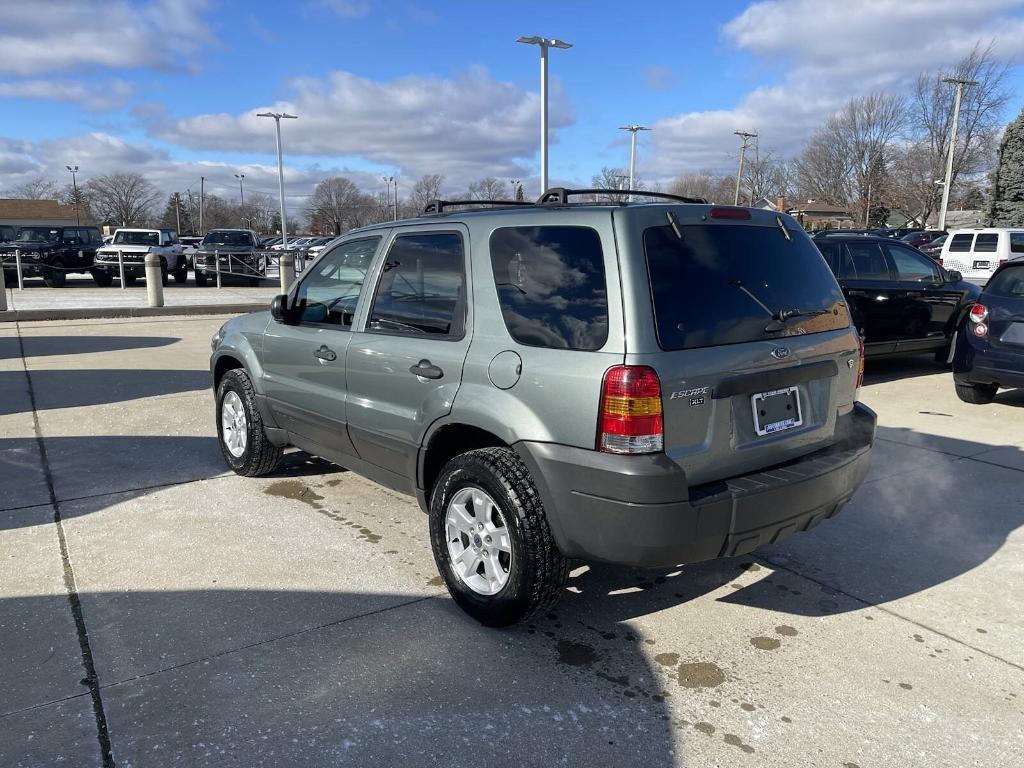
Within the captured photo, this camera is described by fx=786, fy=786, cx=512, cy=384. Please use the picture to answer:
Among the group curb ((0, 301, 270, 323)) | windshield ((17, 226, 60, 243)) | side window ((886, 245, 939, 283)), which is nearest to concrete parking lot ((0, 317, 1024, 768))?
side window ((886, 245, 939, 283))

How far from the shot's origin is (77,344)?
11641 millimetres

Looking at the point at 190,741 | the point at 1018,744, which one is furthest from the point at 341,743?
the point at 1018,744

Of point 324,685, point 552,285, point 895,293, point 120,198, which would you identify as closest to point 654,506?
point 552,285

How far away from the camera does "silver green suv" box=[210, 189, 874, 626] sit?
2891 mm

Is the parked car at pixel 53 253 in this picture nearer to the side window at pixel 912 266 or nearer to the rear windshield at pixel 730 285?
the side window at pixel 912 266

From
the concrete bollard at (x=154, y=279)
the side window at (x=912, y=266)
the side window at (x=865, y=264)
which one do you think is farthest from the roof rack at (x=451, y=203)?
the concrete bollard at (x=154, y=279)

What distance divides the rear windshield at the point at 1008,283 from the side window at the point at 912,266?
1.89 m

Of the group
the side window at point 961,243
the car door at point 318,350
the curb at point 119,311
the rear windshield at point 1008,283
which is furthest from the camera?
the side window at point 961,243

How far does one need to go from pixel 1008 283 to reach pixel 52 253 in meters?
24.5

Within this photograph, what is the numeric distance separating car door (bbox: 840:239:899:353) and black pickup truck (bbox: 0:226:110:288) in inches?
864

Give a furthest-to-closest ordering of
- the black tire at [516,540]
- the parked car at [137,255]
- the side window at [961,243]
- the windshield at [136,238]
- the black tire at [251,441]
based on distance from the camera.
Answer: the windshield at [136,238] < the parked car at [137,255] < the side window at [961,243] < the black tire at [251,441] < the black tire at [516,540]

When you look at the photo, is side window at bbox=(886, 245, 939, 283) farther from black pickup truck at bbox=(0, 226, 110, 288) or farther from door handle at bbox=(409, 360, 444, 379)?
black pickup truck at bbox=(0, 226, 110, 288)

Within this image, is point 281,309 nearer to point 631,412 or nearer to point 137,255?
point 631,412

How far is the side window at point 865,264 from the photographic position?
9.28m
